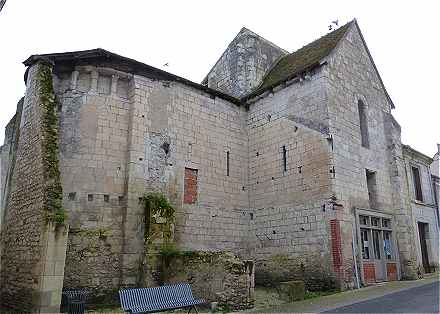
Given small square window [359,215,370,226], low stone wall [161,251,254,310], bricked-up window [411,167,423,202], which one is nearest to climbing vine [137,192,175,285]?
low stone wall [161,251,254,310]

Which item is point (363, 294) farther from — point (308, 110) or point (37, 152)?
point (37, 152)

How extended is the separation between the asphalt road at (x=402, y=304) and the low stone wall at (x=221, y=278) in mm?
1979

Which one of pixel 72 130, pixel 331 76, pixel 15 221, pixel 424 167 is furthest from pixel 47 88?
pixel 424 167

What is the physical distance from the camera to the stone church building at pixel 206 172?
9.59 m

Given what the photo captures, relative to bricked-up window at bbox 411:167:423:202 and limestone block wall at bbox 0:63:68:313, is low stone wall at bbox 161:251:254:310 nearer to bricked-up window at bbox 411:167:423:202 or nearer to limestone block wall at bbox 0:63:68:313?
limestone block wall at bbox 0:63:68:313

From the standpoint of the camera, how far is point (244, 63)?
16484 mm

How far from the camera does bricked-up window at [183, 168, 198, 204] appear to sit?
1198cm

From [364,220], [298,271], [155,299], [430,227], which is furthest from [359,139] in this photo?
[155,299]

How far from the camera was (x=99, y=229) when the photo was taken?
1013 cm

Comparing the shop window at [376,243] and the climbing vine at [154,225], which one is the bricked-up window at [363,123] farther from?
the climbing vine at [154,225]

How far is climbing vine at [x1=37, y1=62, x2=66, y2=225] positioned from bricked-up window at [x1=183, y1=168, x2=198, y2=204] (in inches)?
163

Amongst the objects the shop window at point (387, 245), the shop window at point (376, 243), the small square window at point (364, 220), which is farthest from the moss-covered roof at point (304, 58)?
the shop window at point (387, 245)

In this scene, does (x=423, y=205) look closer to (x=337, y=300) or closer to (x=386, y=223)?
(x=386, y=223)

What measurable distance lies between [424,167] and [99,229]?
594 inches
